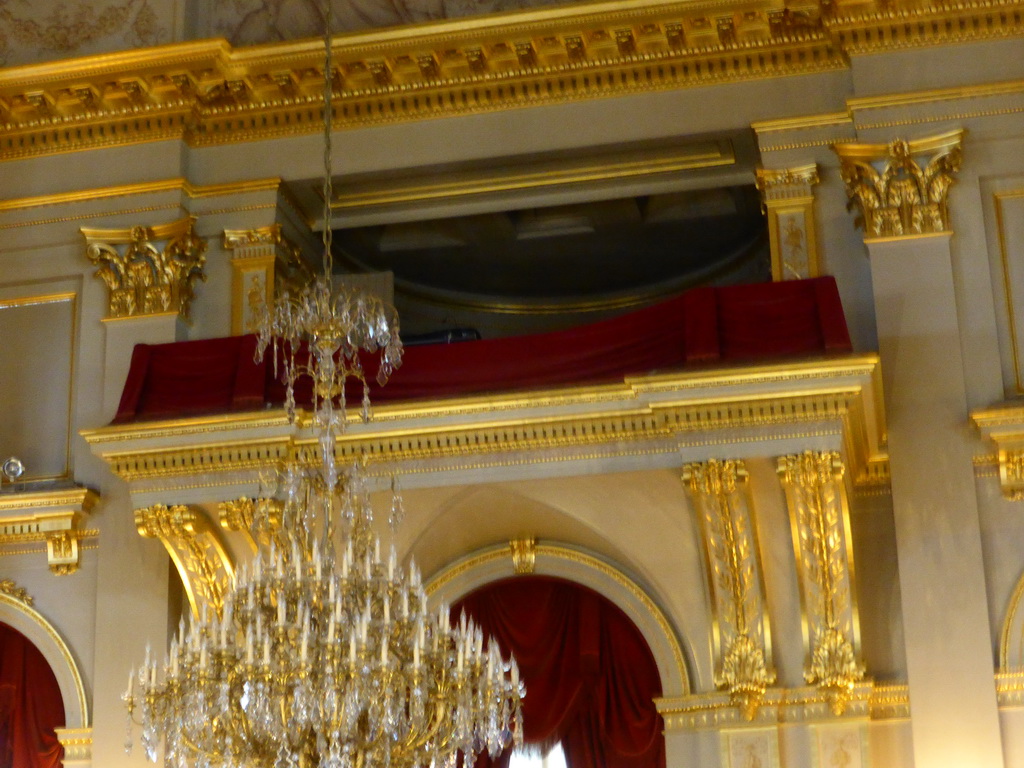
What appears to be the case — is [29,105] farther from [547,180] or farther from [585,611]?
[585,611]

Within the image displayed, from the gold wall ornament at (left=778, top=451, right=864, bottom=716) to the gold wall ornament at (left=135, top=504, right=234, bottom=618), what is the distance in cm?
378

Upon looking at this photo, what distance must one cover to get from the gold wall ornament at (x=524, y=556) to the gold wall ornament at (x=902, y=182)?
3.12 m

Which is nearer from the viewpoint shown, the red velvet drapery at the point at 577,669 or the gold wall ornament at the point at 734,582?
the gold wall ornament at the point at 734,582

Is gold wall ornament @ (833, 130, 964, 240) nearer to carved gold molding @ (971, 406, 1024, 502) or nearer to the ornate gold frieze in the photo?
carved gold molding @ (971, 406, 1024, 502)

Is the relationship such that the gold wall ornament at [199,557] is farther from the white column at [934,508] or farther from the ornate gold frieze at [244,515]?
the white column at [934,508]

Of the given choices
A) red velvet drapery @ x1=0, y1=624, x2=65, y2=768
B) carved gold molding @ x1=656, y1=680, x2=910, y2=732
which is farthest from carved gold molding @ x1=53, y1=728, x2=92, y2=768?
carved gold molding @ x1=656, y1=680, x2=910, y2=732

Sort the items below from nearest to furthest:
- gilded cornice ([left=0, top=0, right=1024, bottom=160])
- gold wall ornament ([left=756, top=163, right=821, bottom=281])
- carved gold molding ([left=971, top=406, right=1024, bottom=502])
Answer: carved gold molding ([left=971, top=406, right=1024, bottom=502]), gold wall ornament ([left=756, top=163, right=821, bottom=281]), gilded cornice ([left=0, top=0, right=1024, bottom=160])

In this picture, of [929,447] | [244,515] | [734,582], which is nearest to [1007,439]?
[929,447]

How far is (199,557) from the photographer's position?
1142cm

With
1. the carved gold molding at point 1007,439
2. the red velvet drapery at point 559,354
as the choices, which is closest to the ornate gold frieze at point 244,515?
the red velvet drapery at point 559,354

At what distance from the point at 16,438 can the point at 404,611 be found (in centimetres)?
552

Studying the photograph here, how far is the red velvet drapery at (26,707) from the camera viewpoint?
12.0m

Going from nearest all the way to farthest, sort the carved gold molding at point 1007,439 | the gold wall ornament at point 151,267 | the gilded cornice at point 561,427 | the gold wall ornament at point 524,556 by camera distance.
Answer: the gilded cornice at point 561,427 < the carved gold molding at point 1007,439 < the gold wall ornament at point 524,556 < the gold wall ornament at point 151,267

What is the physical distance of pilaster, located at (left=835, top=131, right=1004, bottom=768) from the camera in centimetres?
1048
